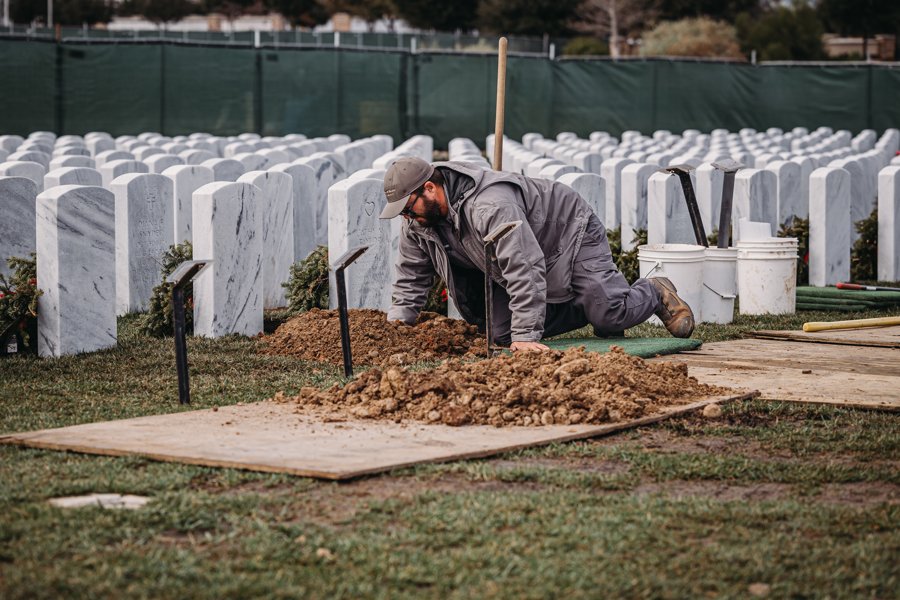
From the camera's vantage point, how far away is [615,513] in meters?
4.34

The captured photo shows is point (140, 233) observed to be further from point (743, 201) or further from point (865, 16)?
point (865, 16)

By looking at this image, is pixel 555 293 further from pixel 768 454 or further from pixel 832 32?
pixel 832 32

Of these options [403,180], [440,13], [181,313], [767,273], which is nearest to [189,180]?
[403,180]

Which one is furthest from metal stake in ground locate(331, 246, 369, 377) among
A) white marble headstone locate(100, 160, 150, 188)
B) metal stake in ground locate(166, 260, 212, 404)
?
white marble headstone locate(100, 160, 150, 188)

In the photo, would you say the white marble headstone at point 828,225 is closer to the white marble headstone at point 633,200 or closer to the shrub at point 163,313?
the white marble headstone at point 633,200

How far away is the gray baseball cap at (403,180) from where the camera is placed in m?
6.83

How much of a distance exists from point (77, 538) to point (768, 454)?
2.67 meters

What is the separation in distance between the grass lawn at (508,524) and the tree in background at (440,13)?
6212 cm

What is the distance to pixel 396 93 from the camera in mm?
29297

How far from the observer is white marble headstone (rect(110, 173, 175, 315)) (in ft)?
29.2

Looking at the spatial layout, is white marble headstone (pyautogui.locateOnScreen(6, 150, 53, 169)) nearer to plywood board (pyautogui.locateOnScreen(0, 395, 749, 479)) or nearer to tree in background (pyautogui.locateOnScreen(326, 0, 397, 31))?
plywood board (pyautogui.locateOnScreen(0, 395, 749, 479))

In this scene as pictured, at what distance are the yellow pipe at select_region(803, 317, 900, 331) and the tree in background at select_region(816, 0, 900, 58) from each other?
50.0m

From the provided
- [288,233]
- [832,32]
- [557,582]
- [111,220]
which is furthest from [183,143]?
[832,32]

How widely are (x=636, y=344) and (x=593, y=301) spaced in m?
0.37
